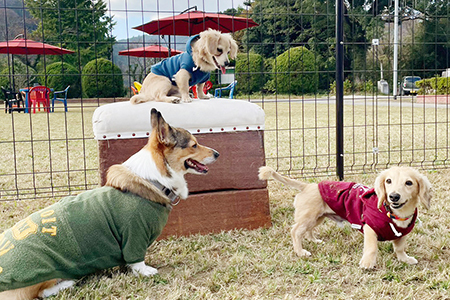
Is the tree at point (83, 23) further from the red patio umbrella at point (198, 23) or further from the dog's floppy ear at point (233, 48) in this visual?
the dog's floppy ear at point (233, 48)

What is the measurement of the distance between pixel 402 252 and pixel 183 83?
183 cm

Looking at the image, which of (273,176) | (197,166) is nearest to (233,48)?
(273,176)

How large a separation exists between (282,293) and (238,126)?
129cm

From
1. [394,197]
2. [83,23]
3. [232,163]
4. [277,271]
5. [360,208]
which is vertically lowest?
[277,271]

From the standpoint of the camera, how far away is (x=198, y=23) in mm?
5047

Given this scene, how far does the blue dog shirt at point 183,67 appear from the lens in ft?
10.1

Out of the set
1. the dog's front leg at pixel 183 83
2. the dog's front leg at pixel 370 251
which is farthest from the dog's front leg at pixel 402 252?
the dog's front leg at pixel 183 83

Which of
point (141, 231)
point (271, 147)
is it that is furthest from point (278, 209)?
point (271, 147)

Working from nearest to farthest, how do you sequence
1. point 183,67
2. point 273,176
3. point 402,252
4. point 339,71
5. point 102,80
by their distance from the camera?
point 402,252, point 273,176, point 183,67, point 339,71, point 102,80

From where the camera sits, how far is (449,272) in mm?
2285

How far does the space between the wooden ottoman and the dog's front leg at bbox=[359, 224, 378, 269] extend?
0.90 metres

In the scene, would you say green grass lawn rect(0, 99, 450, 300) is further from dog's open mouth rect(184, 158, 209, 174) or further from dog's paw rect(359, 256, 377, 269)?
dog's open mouth rect(184, 158, 209, 174)

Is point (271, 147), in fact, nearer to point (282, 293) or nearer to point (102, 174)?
point (102, 174)

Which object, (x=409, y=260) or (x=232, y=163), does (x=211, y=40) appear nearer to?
(x=232, y=163)
